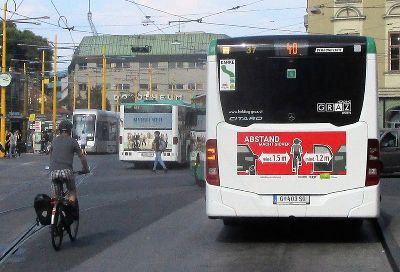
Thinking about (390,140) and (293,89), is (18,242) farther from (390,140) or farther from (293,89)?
(390,140)

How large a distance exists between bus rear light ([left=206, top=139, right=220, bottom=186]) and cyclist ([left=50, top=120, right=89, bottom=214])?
1.89 m

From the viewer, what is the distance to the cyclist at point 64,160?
12156mm

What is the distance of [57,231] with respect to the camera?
11.9 m

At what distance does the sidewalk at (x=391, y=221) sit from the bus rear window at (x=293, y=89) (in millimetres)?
1902

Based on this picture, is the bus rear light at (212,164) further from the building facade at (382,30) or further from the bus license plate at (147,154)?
the building facade at (382,30)

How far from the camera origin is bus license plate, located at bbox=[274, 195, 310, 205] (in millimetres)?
12023

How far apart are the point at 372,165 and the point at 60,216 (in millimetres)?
4503

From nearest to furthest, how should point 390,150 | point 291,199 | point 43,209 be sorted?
point 43,209
point 291,199
point 390,150

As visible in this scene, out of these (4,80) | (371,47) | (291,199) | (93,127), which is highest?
(4,80)

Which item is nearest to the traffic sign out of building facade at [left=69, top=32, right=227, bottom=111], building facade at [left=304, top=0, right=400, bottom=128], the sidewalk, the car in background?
building facade at [left=304, top=0, right=400, bottom=128]

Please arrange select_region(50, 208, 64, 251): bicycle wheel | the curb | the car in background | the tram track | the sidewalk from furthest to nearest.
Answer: the car in background < select_region(50, 208, 64, 251): bicycle wheel < the tram track < the sidewalk < the curb

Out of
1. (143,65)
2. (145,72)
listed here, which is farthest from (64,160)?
(143,65)

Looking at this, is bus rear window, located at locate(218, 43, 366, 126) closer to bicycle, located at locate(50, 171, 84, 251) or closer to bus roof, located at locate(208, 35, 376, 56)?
bus roof, located at locate(208, 35, 376, 56)

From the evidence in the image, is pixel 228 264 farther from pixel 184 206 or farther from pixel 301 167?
pixel 184 206
